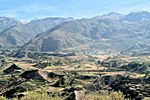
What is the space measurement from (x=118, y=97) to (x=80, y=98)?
2154 centimetres

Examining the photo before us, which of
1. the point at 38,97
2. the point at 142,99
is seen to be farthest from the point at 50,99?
the point at 142,99

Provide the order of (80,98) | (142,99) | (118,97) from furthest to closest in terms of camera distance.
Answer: (142,99), (118,97), (80,98)

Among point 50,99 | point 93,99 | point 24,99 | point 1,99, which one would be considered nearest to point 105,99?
point 93,99

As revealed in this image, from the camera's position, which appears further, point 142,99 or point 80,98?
point 142,99

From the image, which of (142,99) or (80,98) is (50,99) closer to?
(80,98)

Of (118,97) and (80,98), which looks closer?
(80,98)

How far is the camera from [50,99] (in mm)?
168750

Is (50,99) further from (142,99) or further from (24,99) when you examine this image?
(142,99)

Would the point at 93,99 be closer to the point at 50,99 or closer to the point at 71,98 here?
the point at 71,98

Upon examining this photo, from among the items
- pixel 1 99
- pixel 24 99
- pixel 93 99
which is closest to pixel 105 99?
pixel 93 99

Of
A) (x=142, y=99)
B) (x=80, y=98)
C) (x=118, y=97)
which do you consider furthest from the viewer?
(x=142, y=99)

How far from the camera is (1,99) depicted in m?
175

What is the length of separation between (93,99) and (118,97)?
15.5 m

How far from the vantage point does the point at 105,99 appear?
163 m
